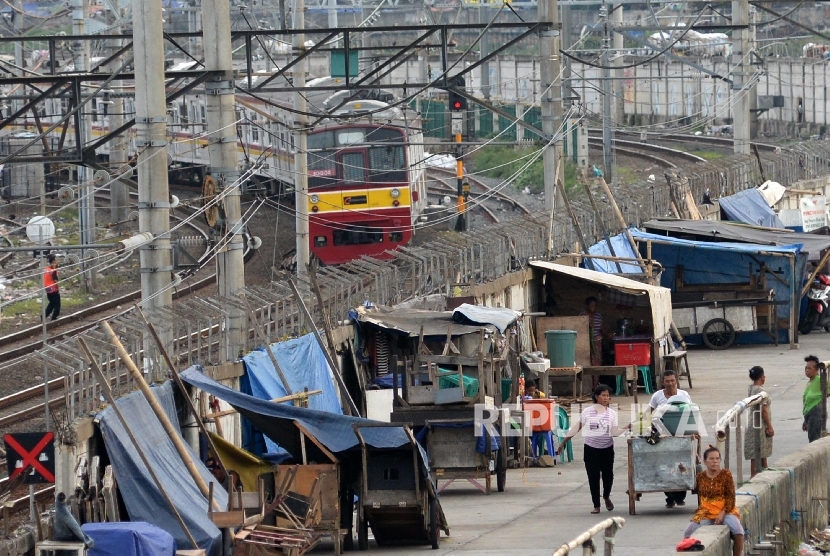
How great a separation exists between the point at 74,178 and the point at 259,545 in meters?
37.3

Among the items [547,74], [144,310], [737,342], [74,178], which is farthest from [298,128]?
[74,178]

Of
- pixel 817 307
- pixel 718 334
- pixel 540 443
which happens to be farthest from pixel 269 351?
pixel 817 307

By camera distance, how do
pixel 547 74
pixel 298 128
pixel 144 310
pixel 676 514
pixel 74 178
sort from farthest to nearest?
pixel 74 178
pixel 298 128
pixel 547 74
pixel 144 310
pixel 676 514

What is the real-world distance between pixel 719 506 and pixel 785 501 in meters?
2.77

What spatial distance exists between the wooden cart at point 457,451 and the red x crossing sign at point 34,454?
4448 mm

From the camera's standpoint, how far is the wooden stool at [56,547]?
12.6 meters

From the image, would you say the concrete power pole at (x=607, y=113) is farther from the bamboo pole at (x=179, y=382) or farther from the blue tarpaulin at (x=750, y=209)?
the bamboo pole at (x=179, y=382)

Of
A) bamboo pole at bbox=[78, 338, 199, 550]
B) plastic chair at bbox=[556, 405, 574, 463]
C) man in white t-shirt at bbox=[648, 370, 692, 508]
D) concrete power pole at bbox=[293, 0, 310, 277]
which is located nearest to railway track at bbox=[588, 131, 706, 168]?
concrete power pole at bbox=[293, 0, 310, 277]

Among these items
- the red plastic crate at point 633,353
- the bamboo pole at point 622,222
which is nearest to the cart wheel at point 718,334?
the bamboo pole at point 622,222

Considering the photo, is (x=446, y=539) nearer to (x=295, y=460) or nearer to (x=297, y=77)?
(x=295, y=460)

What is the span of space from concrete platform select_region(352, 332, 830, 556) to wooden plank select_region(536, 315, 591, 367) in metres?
0.83

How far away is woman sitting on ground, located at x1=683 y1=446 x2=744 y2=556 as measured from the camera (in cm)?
1286

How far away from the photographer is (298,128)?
2936 centimetres

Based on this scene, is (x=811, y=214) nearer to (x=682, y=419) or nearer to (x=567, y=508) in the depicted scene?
(x=567, y=508)
